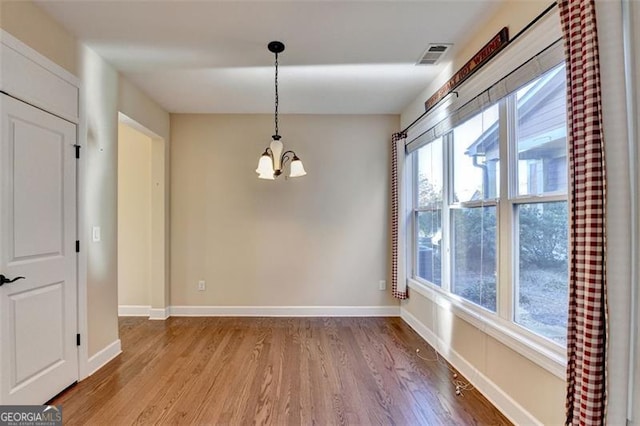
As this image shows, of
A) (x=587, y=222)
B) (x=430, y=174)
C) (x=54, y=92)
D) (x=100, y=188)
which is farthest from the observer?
(x=430, y=174)

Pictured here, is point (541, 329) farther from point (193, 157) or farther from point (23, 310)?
point (193, 157)

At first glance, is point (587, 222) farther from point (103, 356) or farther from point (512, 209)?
point (103, 356)

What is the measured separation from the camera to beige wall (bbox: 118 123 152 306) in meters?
4.28

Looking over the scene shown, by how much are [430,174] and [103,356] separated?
12.1 ft

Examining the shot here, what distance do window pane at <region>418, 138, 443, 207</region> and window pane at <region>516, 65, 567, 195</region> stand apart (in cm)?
119

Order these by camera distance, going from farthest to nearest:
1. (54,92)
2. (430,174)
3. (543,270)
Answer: (430,174) < (54,92) < (543,270)

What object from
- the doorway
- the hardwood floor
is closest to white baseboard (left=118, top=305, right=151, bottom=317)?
the doorway

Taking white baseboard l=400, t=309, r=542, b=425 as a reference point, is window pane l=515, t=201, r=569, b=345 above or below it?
above

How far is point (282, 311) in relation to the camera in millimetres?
4332

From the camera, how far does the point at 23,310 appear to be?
208cm

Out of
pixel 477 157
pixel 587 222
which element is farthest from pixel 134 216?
pixel 587 222

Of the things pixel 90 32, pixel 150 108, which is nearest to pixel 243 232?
pixel 150 108

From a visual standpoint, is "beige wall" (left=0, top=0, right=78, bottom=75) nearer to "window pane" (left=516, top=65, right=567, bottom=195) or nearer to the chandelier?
the chandelier

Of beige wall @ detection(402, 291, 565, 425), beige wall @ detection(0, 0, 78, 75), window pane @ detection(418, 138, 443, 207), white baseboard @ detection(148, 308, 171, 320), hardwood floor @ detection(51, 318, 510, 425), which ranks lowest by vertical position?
hardwood floor @ detection(51, 318, 510, 425)
